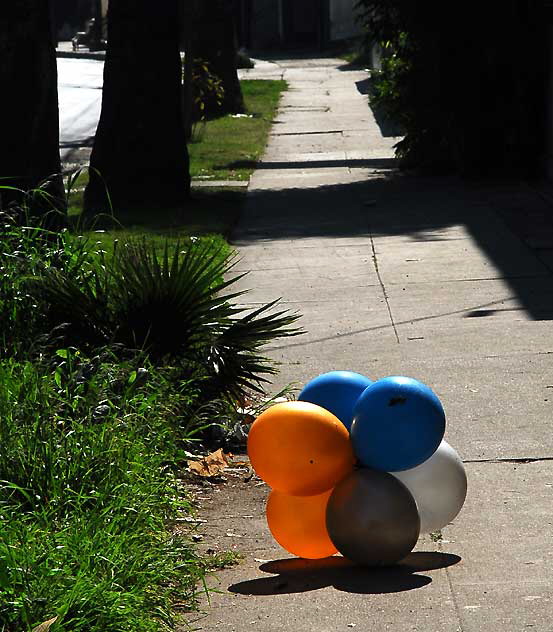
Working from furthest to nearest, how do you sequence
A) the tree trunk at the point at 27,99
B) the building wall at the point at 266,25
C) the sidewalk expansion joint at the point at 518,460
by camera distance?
the building wall at the point at 266,25 → the tree trunk at the point at 27,99 → the sidewalk expansion joint at the point at 518,460

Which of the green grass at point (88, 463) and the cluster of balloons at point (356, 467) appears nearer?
the green grass at point (88, 463)

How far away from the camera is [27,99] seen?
427 inches

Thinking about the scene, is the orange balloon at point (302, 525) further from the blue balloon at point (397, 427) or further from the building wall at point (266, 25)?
the building wall at point (266, 25)

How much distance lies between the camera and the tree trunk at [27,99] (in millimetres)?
10594

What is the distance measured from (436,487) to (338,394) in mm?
622

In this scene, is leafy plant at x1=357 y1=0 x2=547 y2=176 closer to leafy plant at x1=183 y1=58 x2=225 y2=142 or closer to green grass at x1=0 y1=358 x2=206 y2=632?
leafy plant at x1=183 y1=58 x2=225 y2=142

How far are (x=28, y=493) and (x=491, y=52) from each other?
13592mm

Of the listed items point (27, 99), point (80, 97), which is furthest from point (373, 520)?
point (80, 97)

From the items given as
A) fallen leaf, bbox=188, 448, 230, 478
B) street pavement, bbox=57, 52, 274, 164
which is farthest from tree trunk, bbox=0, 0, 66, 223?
street pavement, bbox=57, 52, 274, 164

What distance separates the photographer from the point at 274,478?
210 inches

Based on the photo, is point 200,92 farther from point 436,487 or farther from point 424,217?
point 436,487

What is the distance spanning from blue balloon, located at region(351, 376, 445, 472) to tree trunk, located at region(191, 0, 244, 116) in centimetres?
2504

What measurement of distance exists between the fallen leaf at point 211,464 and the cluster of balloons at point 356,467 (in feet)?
4.28

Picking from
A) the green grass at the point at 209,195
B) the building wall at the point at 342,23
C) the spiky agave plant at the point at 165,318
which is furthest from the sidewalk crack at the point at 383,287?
the building wall at the point at 342,23
